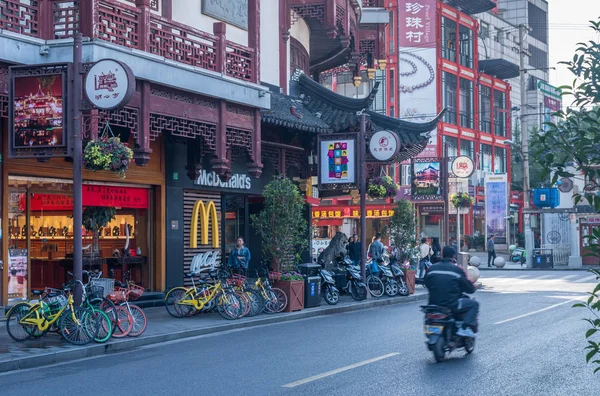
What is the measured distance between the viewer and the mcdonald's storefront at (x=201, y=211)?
883 inches

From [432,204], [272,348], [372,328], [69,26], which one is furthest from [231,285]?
[432,204]

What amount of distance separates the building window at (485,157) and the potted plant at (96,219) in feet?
163

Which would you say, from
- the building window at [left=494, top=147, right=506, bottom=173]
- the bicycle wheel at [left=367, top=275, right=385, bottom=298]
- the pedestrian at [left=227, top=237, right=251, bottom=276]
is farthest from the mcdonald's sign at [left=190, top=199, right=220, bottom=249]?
the building window at [left=494, top=147, right=506, bottom=173]

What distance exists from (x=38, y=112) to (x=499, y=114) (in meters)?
59.3

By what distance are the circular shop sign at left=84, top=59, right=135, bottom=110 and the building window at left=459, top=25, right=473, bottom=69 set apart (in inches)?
2044

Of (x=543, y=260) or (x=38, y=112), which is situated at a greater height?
(x=38, y=112)

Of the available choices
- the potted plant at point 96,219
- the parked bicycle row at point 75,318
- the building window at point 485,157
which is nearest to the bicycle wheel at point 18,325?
the parked bicycle row at point 75,318

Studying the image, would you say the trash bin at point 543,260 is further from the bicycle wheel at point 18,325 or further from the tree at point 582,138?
the tree at point 582,138

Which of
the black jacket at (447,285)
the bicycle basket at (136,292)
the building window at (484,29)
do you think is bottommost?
the bicycle basket at (136,292)

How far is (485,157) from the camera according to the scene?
67625 mm

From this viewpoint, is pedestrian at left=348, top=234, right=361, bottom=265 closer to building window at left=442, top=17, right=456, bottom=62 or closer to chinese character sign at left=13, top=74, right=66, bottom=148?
chinese character sign at left=13, top=74, right=66, bottom=148

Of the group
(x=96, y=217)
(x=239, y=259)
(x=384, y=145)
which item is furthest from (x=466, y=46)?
(x=96, y=217)

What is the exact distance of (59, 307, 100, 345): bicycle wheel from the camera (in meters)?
13.9

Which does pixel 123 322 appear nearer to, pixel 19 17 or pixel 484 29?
pixel 19 17
